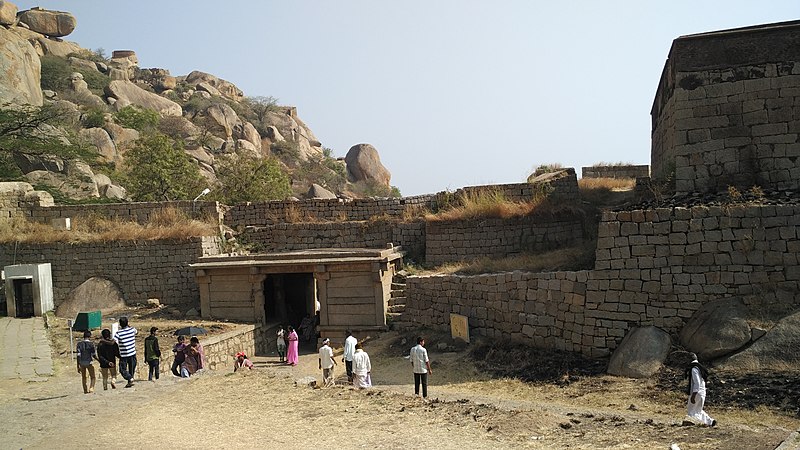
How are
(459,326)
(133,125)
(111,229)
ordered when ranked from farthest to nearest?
1. (133,125)
2. (111,229)
3. (459,326)

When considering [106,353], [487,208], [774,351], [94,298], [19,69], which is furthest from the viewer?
[19,69]

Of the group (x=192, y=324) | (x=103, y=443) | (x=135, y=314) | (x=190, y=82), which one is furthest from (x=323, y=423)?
(x=190, y=82)

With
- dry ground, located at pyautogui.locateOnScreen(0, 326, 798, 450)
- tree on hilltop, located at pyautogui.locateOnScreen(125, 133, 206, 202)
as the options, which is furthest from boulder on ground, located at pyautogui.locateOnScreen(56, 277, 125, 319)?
dry ground, located at pyautogui.locateOnScreen(0, 326, 798, 450)

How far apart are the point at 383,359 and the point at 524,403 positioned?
5.19m

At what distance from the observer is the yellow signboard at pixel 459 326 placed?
630 inches

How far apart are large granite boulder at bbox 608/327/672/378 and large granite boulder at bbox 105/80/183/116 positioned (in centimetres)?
5043

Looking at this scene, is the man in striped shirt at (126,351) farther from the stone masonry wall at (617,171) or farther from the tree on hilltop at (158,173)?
the stone masonry wall at (617,171)

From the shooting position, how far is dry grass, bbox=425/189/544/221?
20062 mm

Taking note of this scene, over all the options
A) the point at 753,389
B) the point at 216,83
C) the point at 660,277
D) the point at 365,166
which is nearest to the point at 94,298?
the point at 660,277

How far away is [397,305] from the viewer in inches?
718

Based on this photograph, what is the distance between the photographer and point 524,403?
453 inches

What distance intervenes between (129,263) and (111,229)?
1589 millimetres

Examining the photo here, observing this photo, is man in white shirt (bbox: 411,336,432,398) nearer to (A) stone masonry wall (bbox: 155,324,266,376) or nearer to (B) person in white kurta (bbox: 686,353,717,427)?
(A) stone masonry wall (bbox: 155,324,266,376)

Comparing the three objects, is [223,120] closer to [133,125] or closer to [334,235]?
[133,125]
